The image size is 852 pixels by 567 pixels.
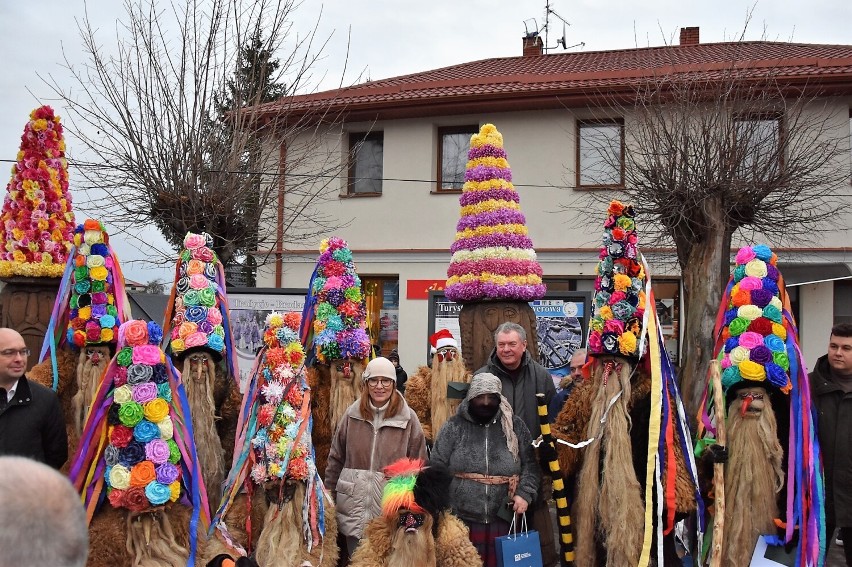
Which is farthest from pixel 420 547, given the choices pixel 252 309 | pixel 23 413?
pixel 252 309

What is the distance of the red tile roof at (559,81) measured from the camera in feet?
41.4

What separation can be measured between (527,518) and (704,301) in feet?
21.7

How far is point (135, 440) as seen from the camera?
457 cm

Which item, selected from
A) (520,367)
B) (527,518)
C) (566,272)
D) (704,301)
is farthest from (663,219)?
(527,518)

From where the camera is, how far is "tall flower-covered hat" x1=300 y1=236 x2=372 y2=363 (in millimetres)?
6504

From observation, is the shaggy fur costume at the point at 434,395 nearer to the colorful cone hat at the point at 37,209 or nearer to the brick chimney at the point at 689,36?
the colorful cone hat at the point at 37,209

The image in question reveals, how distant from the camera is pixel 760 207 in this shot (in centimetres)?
1032

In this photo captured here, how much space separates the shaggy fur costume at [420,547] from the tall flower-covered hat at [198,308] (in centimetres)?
258

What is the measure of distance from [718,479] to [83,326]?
5001mm

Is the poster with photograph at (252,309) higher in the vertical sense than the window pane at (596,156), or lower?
lower

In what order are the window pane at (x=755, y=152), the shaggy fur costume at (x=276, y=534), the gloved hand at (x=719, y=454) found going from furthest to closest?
the window pane at (x=755, y=152), the gloved hand at (x=719, y=454), the shaggy fur costume at (x=276, y=534)

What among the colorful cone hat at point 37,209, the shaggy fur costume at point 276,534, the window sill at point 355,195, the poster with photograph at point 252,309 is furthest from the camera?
the window sill at point 355,195

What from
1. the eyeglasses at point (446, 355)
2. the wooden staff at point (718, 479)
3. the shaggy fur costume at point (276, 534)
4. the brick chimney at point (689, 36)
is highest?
the brick chimney at point (689, 36)

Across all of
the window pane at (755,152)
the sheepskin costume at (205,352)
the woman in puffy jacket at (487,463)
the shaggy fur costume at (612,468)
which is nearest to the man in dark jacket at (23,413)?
the sheepskin costume at (205,352)
